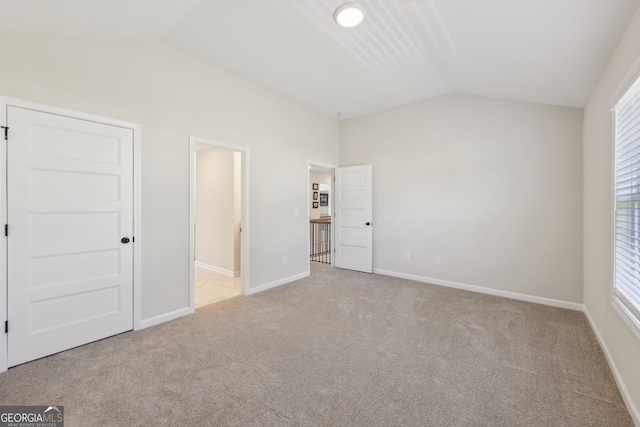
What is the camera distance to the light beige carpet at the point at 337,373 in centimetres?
163

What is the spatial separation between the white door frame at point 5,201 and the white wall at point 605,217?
3862 millimetres

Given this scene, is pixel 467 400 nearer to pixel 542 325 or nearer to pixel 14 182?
pixel 542 325

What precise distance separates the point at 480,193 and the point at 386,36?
101 inches

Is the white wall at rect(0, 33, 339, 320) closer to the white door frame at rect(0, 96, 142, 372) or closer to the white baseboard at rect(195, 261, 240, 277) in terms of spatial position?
the white door frame at rect(0, 96, 142, 372)

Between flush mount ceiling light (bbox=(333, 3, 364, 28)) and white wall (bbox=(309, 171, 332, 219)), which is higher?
flush mount ceiling light (bbox=(333, 3, 364, 28))

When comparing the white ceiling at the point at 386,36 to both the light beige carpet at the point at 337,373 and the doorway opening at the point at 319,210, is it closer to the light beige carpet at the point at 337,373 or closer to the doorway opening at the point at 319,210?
the light beige carpet at the point at 337,373

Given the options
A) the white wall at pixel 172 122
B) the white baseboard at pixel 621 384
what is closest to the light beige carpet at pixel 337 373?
the white baseboard at pixel 621 384

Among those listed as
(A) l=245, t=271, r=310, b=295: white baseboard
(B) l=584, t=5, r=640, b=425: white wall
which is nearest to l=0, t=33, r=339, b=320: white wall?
(A) l=245, t=271, r=310, b=295: white baseboard

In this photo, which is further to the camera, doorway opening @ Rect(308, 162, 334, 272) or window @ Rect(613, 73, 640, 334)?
doorway opening @ Rect(308, 162, 334, 272)

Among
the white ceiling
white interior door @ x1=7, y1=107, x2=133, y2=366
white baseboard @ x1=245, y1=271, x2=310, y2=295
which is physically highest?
the white ceiling

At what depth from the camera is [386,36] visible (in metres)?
2.62

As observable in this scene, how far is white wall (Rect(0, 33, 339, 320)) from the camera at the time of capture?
224cm

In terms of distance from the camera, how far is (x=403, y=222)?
4.65m

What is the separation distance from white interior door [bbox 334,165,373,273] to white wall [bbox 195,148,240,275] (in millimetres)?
1941
